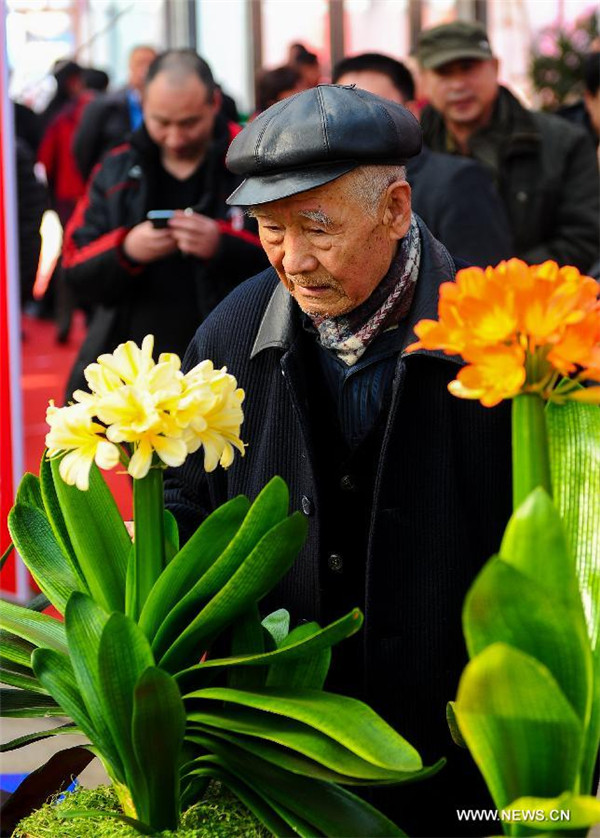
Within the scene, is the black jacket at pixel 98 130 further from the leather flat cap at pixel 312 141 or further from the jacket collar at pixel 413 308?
the leather flat cap at pixel 312 141

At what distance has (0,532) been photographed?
3.64 m

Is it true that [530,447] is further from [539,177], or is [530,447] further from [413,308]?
[539,177]

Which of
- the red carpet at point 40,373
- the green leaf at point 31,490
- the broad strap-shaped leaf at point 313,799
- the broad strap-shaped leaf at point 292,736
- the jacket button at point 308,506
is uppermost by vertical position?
the green leaf at point 31,490

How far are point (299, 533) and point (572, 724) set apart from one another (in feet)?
1.29

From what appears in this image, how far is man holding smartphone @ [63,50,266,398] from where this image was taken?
395 cm

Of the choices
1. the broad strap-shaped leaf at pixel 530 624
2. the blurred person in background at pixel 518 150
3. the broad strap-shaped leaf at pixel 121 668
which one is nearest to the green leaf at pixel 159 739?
the broad strap-shaped leaf at pixel 121 668

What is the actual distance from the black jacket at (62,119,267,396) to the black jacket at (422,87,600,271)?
847mm

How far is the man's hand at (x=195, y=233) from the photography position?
12.8 feet

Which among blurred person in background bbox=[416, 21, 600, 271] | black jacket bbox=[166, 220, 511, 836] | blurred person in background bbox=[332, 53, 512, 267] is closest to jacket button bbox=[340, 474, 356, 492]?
black jacket bbox=[166, 220, 511, 836]

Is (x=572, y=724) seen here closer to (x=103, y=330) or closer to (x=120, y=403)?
(x=120, y=403)

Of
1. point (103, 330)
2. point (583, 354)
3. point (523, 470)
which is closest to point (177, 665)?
point (523, 470)

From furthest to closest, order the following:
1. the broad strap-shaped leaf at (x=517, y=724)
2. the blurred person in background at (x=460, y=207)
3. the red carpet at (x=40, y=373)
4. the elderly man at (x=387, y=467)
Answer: the red carpet at (x=40, y=373)
the blurred person in background at (x=460, y=207)
the elderly man at (x=387, y=467)
the broad strap-shaped leaf at (x=517, y=724)

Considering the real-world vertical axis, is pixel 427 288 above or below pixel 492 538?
above

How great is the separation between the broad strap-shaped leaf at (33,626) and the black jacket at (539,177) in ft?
9.74
